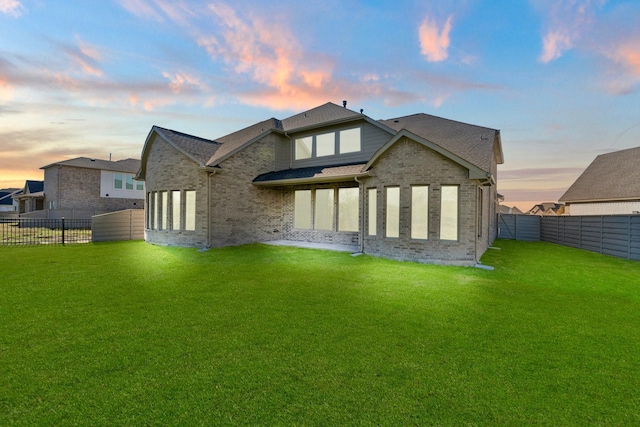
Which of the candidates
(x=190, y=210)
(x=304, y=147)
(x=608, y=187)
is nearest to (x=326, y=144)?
(x=304, y=147)

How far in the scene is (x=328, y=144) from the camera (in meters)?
14.0

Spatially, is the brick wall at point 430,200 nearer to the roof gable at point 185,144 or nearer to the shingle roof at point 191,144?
the roof gable at point 185,144

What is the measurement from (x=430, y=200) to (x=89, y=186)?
111 ft

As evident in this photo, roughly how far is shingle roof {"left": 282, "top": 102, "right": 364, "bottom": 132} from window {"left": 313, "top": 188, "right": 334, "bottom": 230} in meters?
3.73

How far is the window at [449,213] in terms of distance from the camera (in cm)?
926

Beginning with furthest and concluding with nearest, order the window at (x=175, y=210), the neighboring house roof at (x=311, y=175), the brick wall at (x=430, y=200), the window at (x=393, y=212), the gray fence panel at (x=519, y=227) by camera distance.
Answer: the gray fence panel at (x=519, y=227), the window at (x=175, y=210), the neighboring house roof at (x=311, y=175), the window at (x=393, y=212), the brick wall at (x=430, y=200)

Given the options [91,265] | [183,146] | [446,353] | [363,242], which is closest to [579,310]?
[446,353]

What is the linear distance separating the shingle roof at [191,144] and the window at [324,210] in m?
5.62

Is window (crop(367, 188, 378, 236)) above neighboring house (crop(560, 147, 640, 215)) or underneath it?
underneath

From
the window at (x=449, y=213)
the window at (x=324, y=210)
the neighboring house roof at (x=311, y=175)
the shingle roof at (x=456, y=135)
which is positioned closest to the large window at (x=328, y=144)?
the neighboring house roof at (x=311, y=175)

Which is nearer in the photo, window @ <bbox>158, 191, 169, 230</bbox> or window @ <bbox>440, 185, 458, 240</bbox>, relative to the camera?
window @ <bbox>440, 185, 458, 240</bbox>

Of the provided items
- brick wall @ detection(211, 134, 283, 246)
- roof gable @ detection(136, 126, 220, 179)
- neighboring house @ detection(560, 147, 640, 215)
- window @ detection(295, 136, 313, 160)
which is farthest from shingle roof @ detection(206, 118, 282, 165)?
neighboring house @ detection(560, 147, 640, 215)

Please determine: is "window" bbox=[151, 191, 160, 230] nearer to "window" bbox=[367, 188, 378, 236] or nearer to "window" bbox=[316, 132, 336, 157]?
"window" bbox=[316, 132, 336, 157]

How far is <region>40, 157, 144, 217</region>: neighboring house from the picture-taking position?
89.9 ft
